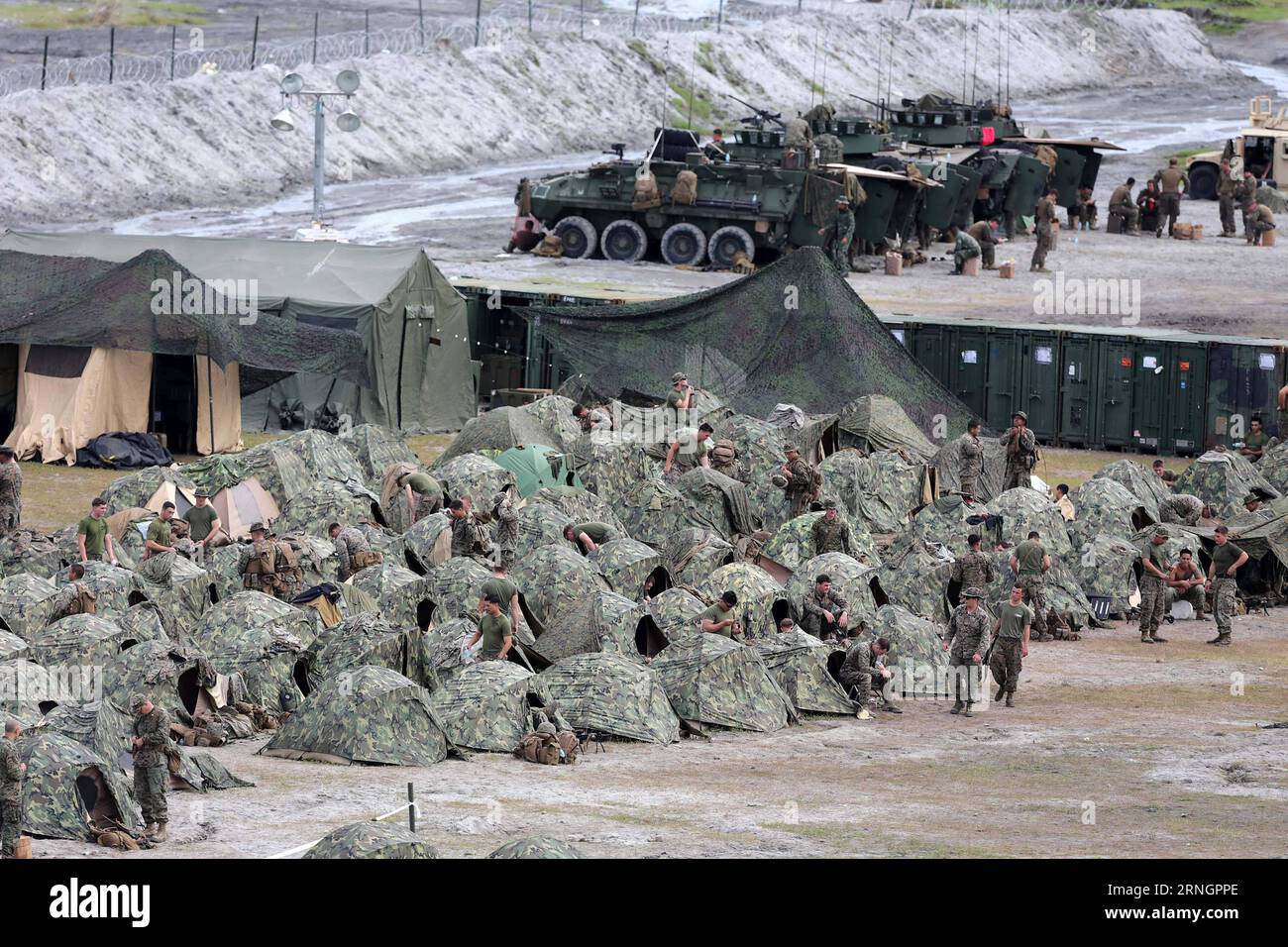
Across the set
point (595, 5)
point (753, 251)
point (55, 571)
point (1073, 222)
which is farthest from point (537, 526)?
point (595, 5)

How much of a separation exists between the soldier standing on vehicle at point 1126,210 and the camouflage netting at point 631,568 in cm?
2958

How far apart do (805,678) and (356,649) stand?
3.79 meters

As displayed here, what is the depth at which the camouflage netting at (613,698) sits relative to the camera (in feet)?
58.2

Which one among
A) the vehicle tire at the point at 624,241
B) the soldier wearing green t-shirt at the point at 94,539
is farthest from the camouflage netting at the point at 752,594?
the vehicle tire at the point at 624,241

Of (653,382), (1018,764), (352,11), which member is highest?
(352,11)

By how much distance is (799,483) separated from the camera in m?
24.4

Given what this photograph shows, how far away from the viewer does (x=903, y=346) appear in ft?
99.1

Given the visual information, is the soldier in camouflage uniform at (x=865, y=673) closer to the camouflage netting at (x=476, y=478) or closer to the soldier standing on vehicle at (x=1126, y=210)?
the camouflage netting at (x=476, y=478)

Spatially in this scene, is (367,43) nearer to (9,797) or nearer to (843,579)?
(843,579)

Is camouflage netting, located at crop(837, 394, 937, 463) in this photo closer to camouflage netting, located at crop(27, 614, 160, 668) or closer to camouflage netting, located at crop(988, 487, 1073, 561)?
camouflage netting, located at crop(988, 487, 1073, 561)

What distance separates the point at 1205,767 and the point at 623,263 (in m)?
26.8

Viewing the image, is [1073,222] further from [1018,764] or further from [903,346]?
[1018,764]
